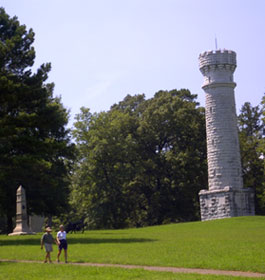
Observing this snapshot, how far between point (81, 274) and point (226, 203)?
3247cm

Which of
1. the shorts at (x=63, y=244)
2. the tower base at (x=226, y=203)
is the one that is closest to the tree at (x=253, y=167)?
the tower base at (x=226, y=203)

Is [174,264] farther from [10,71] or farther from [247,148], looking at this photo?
[247,148]

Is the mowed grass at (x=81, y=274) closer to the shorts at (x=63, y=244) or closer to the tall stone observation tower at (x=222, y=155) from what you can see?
the shorts at (x=63, y=244)

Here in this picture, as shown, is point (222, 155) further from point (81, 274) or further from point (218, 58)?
point (81, 274)

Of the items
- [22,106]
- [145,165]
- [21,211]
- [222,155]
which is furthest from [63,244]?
[145,165]

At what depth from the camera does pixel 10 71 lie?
30141 millimetres

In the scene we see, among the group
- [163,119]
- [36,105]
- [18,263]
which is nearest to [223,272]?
[18,263]

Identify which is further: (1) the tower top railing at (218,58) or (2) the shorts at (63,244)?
(1) the tower top railing at (218,58)

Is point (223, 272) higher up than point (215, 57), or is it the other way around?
point (215, 57)

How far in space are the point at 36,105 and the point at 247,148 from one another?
1338 inches

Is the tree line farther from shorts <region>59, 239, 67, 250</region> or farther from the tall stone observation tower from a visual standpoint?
shorts <region>59, 239, 67, 250</region>

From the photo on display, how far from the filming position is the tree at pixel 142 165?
55031 millimetres

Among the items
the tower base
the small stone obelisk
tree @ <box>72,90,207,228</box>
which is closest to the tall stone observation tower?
the tower base

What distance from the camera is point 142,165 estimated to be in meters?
56.6
